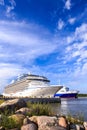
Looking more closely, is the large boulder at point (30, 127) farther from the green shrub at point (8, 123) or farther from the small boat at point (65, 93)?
the small boat at point (65, 93)

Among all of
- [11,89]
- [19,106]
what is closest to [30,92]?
[11,89]

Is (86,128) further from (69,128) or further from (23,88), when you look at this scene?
(23,88)

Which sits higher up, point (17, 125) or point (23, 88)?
point (23, 88)

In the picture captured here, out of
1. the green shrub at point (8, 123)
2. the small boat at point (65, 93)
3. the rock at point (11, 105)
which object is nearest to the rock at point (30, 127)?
the green shrub at point (8, 123)

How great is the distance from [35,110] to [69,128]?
374 cm

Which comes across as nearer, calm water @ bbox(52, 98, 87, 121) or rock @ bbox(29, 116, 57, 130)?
rock @ bbox(29, 116, 57, 130)

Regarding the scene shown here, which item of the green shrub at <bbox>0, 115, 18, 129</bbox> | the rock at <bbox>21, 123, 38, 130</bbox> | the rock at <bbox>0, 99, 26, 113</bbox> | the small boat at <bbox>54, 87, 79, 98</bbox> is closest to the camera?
the rock at <bbox>21, 123, 38, 130</bbox>

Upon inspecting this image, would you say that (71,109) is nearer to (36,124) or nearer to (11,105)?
(11,105)

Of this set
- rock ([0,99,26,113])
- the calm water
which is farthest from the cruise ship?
rock ([0,99,26,113])

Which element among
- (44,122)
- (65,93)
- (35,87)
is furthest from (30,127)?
(65,93)

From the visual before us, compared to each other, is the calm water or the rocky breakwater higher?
the calm water

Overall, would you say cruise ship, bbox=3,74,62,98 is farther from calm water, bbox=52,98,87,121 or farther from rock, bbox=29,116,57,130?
rock, bbox=29,116,57,130

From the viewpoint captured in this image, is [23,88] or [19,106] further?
[23,88]

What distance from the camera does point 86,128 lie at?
45.0 ft
